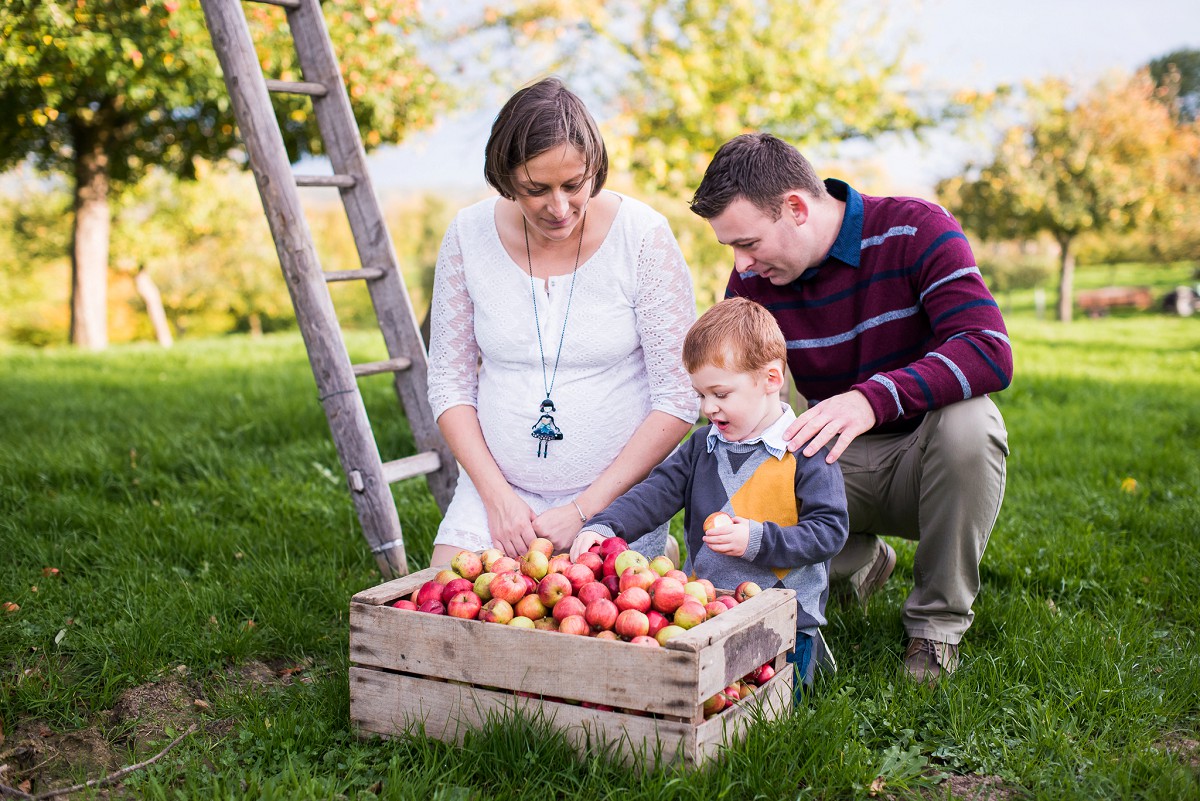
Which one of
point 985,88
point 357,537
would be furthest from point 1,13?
point 985,88

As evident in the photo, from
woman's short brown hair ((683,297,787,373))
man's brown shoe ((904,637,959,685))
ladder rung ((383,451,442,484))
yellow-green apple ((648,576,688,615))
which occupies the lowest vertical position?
man's brown shoe ((904,637,959,685))

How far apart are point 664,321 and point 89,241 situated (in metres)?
14.1

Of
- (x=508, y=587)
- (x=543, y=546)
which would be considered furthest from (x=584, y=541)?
(x=508, y=587)

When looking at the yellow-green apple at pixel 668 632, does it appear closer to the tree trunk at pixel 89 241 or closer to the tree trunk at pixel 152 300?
the tree trunk at pixel 89 241

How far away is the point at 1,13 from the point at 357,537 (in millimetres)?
5252

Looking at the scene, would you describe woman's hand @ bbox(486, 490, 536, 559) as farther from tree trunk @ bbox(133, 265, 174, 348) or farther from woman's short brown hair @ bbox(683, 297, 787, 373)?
tree trunk @ bbox(133, 265, 174, 348)

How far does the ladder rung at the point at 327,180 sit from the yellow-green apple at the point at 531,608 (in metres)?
2.19

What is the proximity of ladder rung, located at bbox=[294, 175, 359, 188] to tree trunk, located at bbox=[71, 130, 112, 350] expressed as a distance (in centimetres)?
1124

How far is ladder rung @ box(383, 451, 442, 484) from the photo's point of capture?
388 centimetres

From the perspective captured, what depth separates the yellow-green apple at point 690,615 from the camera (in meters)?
2.35

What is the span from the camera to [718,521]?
2508mm

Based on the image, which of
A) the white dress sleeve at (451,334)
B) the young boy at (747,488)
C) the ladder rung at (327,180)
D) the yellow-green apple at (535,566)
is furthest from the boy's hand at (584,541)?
the ladder rung at (327,180)

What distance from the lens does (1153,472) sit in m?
5.26

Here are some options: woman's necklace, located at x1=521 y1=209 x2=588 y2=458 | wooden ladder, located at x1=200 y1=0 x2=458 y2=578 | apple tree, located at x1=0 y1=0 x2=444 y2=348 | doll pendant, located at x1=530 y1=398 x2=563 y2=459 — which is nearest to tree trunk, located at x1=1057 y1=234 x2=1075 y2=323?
apple tree, located at x1=0 y1=0 x2=444 y2=348
